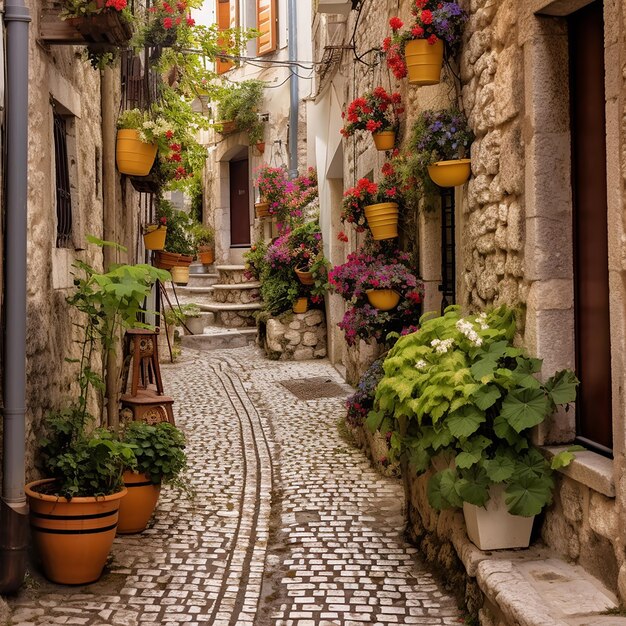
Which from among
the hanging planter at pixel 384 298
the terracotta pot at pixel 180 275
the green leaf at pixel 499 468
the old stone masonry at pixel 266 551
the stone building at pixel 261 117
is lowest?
the old stone masonry at pixel 266 551

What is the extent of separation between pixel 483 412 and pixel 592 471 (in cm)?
61

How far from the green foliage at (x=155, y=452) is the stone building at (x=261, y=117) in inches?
385

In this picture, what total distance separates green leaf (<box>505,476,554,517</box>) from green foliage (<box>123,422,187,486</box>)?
7.58ft

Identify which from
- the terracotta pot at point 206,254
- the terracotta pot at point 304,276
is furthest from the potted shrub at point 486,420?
the terracotta pot at point 206,254

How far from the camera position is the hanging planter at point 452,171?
518cm

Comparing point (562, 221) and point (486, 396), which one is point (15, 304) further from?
point (562, 221)

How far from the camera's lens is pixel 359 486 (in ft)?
22.2

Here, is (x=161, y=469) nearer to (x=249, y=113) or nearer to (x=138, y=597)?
(x=138, y=597)

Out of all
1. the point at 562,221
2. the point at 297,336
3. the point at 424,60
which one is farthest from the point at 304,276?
the point at 562,221

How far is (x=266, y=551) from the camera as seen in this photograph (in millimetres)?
5336

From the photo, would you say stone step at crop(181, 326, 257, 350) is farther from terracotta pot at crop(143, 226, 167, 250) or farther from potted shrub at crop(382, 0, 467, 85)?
potted shrub at crop(382, 0, 467, 85)

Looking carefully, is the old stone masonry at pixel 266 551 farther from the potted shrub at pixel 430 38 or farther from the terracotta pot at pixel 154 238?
the potted shrub at pixel 430 38

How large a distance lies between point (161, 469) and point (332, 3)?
238 inches

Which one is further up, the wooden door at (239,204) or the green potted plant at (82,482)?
the wooden door at (239,204)
